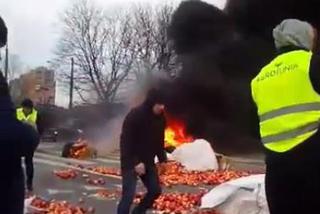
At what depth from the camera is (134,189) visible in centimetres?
822

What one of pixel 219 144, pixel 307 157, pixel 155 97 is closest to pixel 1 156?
pixel 307 157

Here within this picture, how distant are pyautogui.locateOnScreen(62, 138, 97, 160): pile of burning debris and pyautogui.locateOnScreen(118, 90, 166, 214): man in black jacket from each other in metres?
15.1

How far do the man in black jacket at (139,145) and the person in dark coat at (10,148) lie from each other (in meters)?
4.49

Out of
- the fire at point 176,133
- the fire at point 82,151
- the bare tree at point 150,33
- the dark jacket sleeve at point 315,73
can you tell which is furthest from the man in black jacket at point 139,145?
the bare tree at point 150,33

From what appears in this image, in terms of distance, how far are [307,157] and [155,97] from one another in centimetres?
481

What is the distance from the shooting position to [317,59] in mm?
3768

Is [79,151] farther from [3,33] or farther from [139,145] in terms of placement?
[3,33]

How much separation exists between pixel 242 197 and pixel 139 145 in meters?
1.41

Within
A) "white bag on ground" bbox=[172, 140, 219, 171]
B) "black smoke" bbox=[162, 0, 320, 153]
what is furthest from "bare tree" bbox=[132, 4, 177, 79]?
"white bag on ground" bbox=[172, 140, 219, 171]

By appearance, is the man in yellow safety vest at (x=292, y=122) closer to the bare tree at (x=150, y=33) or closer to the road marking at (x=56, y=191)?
the road marking at (x=56, y=191)

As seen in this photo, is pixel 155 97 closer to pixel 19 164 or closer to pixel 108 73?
pixel 19 164

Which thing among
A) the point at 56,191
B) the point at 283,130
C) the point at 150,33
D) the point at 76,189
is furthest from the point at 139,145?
the point at 150,33

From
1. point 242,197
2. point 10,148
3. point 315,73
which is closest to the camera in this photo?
point 10,148

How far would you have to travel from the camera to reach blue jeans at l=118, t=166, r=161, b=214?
26.5ft
